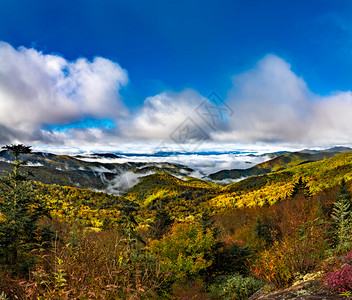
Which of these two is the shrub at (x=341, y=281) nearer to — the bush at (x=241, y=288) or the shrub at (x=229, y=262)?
the bush at (x=241, y=288)

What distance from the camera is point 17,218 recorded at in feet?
48.7

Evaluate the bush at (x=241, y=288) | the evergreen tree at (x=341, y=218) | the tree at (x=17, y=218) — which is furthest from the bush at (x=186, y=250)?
the tree at (x=17, y=218)

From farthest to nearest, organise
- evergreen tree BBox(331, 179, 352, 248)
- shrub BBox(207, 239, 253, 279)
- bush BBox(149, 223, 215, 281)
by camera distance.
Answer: shrub BBox(207, 239, 253, 279), evergreen tree BBox(331, 179, 352, 248), bush BBox(149, 223, 215, 281)

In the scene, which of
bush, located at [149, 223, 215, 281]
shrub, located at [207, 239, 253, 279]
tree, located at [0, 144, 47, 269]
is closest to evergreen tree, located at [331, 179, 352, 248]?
shrub, located at [207, 239, 253, 279]

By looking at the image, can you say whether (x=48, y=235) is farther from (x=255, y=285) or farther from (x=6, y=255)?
(x=255, y=285)

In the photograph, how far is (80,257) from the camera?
208 inches

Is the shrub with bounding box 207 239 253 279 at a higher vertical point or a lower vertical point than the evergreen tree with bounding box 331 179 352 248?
lower

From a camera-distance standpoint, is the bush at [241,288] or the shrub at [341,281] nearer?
the shrub at [341,281]

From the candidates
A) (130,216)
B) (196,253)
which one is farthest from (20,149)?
(196,253)

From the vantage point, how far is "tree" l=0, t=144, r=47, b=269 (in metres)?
14.1

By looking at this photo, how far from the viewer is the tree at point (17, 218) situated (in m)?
14.1

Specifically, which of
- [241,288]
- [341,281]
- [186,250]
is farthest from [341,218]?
[341,281]

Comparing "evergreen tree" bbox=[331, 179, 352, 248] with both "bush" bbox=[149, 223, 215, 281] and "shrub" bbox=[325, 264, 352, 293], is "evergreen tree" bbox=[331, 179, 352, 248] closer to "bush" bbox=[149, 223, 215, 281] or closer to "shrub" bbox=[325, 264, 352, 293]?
"bush" bbox=[149, 223, 215, 281]

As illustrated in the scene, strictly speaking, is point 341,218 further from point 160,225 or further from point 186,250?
point 160,225
